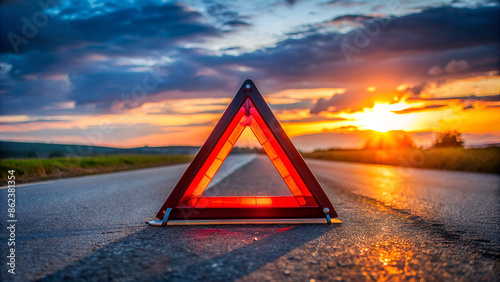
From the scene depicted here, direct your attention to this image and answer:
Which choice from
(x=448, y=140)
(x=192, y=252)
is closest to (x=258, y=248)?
(x=192, y=252)

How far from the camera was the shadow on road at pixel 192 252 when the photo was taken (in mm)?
3322

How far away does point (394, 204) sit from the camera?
825cm

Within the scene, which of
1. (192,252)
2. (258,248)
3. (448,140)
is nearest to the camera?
(192,252)

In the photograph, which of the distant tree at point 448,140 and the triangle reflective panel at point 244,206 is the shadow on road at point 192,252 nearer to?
the triangle reflective panel at point 244,206

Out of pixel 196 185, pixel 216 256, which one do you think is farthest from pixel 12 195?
pixel 216 256

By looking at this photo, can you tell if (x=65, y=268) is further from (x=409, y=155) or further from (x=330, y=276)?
(x=409, y=155)

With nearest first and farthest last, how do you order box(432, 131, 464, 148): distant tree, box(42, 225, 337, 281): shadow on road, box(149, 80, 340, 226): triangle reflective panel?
1. box(42, 225, 337, 281): shadow on road
2. box(149, 80, 340, 226): triangle reflective panel
3. box(432, 131, 464, 148): distant tree

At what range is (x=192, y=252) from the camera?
13.2 ft

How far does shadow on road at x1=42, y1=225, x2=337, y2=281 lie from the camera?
10.9ft

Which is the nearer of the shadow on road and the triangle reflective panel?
the shadow on road

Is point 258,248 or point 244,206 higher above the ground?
point 244,206

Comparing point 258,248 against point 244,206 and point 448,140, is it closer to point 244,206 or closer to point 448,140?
point 244,206

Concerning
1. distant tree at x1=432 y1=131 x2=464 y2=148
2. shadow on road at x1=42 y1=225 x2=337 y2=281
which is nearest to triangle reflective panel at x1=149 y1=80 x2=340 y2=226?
shadow on road at x1=42 y1=225 x2=337 y2=281

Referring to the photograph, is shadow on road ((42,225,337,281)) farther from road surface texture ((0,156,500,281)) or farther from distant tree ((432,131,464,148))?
distant tree ((432,131,464,148))
